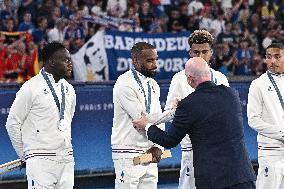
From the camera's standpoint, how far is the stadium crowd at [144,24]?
16.4m

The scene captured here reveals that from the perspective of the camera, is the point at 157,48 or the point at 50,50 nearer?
the point at 50,50

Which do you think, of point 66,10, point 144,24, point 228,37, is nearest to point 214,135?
point 66,10

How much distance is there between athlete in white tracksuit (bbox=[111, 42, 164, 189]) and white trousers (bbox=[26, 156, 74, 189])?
74 cm

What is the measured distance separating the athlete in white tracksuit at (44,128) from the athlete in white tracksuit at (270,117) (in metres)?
2.58

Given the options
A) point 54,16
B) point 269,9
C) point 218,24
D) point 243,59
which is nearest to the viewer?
point 54,16

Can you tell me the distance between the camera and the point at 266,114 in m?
10.5

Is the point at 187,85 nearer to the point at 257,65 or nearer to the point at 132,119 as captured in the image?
the point at 132,119

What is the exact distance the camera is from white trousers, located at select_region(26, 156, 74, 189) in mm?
9078

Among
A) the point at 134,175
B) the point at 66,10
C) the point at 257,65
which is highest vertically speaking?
the point at 66,10

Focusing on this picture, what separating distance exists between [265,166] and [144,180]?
1740mm

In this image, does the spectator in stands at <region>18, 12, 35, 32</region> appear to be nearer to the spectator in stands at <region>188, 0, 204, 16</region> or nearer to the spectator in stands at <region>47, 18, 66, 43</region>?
the spectator in stands at <region>47, 18, 66, 43</region>

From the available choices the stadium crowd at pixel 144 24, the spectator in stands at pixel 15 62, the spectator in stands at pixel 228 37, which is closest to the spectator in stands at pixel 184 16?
the stadium crowd at pixel 144 24

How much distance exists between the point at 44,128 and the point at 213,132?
212cm

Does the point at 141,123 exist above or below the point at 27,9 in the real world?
below
